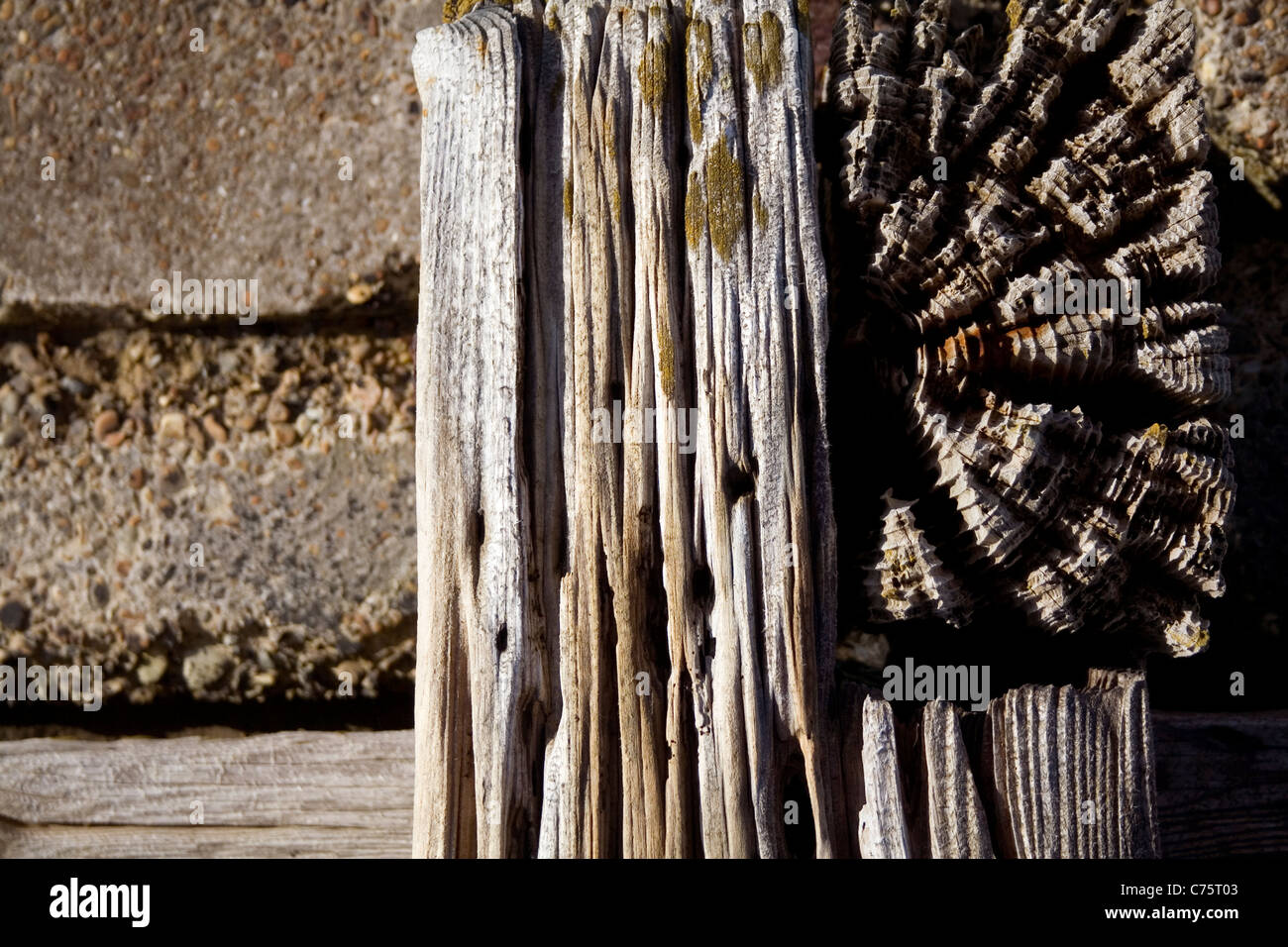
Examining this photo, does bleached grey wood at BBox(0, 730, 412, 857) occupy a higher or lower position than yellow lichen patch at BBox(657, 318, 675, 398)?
lower

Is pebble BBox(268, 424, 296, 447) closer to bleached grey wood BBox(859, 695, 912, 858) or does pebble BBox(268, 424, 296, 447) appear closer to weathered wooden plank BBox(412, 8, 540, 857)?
weathered wooden plank BBox(412, 8, 540, 857)

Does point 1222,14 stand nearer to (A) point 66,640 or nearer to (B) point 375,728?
(B) point 375,728

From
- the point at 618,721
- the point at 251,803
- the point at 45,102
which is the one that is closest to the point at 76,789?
the point at 251,803

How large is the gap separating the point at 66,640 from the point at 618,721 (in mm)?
1727

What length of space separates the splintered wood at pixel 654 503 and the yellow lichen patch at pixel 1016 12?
1.46 feet

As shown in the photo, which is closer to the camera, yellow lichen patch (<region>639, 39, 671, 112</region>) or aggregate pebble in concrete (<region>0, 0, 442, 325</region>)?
yellow lichen patch (<region>639, 39, 671, 112</region>)

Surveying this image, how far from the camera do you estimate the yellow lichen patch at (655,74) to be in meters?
1.61

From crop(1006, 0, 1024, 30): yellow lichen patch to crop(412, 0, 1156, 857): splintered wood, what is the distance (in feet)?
1.46

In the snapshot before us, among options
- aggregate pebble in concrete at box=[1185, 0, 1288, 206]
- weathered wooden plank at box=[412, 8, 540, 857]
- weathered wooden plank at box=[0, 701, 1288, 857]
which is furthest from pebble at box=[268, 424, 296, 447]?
aggregate pebble in concrete at box=[1185, 0, 1288, 206]

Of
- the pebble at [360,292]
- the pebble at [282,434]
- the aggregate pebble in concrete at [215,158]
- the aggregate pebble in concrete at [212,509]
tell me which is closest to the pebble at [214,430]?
the aggregate pebble in concrete at [212,509]

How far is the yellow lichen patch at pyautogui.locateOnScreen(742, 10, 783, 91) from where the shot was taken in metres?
1.60
